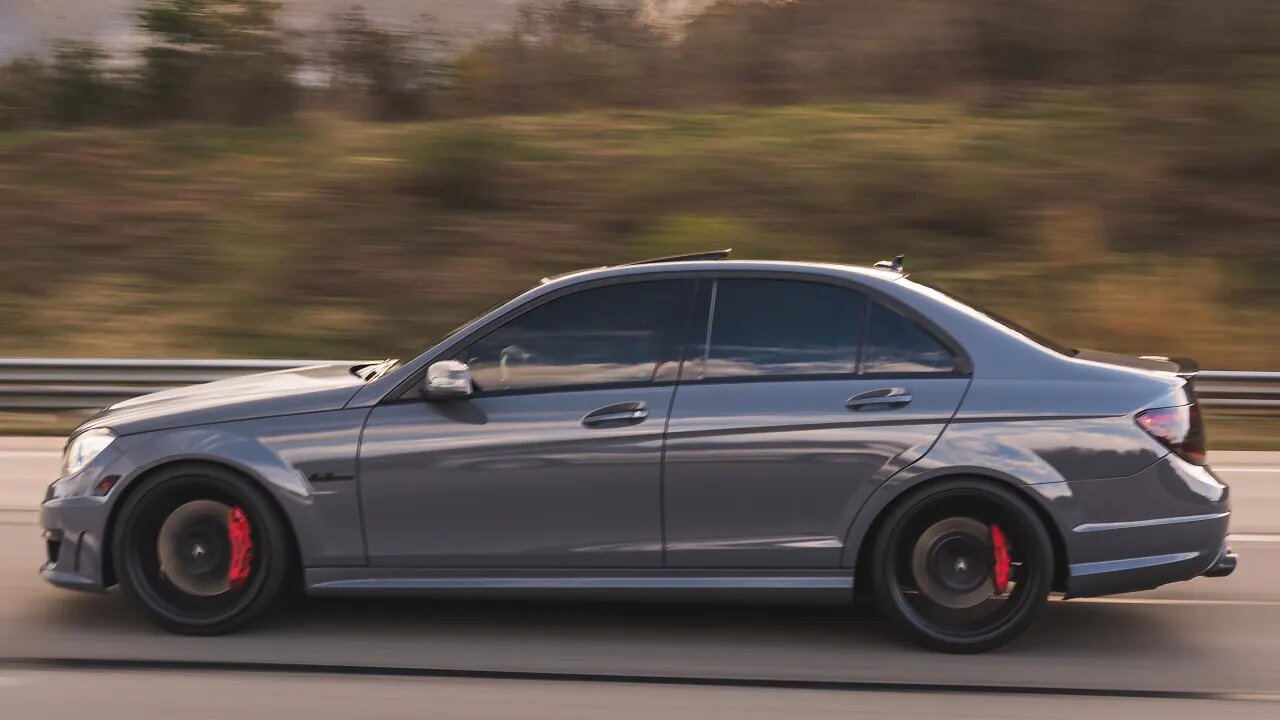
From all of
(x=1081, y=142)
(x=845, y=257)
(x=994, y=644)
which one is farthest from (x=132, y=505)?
(x=1081, y=142)

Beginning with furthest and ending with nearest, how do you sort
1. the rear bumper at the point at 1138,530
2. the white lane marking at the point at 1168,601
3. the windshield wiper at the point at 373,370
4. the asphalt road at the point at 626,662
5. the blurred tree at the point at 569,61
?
the blurred tree at the point at 569,61, the white lane marking at the point at 1168,601, the windshield wiper at the point at 373,370, the rear bumper at the point at 1138,530, the asphalt road at the point at 626,662

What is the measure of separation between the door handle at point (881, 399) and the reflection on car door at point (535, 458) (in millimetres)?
675

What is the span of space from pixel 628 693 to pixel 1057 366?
198cm

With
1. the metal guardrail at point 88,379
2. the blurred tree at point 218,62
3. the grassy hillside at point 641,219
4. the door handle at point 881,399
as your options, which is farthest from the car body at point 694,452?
the blurred tree at point 218,62

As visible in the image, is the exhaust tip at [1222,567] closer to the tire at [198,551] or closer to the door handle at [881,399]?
the door handle at [881,399]

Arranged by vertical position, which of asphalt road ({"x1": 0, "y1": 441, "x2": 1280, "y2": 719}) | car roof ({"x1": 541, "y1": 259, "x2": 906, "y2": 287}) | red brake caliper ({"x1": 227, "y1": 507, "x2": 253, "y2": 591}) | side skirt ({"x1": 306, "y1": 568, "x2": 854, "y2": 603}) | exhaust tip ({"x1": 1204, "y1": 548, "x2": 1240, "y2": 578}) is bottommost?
asphalt road ({"x1": 0, "y1": 441, "x2": 1280, "y2": 719})

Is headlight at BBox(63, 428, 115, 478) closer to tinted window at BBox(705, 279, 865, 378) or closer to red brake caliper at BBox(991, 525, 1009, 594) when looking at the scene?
tinted window at BBox(705, 279, 865, 378)

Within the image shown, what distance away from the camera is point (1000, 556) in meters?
5.30

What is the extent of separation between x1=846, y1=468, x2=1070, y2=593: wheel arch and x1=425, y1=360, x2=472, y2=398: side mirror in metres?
1.51

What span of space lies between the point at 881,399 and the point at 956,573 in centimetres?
71

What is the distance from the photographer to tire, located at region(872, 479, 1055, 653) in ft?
17.3

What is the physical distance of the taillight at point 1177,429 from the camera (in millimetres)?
5211

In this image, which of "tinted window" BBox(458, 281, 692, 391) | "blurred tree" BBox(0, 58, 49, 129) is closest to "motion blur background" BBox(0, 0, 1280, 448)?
"blurred tree" BBox(0, 58, 49, 129)

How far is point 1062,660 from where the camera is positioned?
17.3ft
